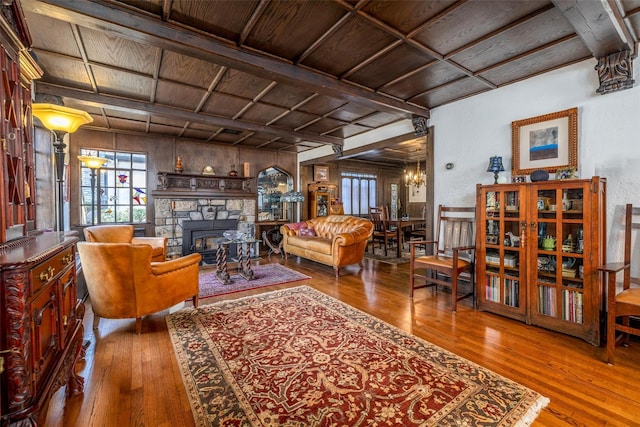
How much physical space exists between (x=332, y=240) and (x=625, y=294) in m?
3.56

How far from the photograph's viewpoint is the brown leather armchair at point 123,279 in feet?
8.32

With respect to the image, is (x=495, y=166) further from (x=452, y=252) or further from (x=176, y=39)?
(x=176, y=39)

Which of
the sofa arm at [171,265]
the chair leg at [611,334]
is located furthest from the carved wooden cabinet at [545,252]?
the sofa arm at [171,265]

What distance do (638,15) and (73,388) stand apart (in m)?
4.91

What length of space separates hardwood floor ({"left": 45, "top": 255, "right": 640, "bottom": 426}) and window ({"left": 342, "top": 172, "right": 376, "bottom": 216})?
19.2 feet

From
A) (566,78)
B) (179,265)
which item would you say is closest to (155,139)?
(179,265)

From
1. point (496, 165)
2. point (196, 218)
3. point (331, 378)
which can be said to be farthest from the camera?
point (196, 218)

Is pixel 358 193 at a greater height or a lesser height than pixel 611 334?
greater

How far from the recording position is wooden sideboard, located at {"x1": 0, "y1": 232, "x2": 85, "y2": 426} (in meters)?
1.04

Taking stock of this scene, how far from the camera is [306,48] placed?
273 centimetres

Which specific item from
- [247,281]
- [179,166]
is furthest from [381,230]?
[179,166]

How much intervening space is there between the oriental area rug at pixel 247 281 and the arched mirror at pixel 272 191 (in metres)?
2.55

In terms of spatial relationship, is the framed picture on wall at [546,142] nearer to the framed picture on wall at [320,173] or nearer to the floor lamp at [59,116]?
the floor lamp at [59,116]

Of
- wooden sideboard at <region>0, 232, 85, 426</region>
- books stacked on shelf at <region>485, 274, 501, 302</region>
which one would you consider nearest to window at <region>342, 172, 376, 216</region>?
books stacked on shelf at <region>485, 274, 501, 302</region>
